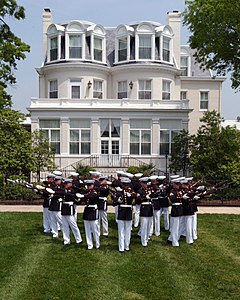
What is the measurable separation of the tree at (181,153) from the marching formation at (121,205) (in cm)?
1199

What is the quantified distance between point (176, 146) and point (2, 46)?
11.9 meters

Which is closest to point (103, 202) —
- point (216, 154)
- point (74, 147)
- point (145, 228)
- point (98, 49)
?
point (145, 228)

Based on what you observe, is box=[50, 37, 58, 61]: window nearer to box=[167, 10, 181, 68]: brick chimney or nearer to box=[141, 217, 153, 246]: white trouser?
box=[167, 10, 181, 68]: brick chimney

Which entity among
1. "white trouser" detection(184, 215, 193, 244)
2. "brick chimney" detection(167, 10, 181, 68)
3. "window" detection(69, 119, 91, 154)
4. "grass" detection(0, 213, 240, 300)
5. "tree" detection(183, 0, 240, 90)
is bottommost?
"grass" detection(0, 213, 240, 300)

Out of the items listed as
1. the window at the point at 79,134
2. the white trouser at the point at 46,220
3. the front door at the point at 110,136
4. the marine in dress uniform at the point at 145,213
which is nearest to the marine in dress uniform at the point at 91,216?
the marine in dress uniform at the point at 145,213

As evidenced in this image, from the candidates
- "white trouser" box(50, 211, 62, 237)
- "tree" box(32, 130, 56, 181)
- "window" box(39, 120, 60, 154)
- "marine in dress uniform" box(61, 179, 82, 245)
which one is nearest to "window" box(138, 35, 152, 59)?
"window" box(39, 120, 60, 154)

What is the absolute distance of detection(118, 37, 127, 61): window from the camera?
32219 mm

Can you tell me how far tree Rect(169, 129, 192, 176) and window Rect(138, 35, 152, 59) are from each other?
8.62 m

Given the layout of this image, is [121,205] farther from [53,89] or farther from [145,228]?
[53,89]

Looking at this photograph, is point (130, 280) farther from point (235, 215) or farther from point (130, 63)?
point (130, 63)

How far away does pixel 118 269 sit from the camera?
31.2 ft

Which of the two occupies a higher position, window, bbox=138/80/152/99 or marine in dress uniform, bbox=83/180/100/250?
window, bbox=138/80/152/99

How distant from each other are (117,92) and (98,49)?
3.67 meters

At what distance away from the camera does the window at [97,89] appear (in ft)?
104
